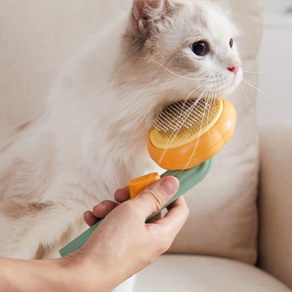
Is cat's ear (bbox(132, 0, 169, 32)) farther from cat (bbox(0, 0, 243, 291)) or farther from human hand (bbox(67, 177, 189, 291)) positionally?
human hand (bbox(67, 177, 189, 291))

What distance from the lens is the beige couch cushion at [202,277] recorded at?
98cm

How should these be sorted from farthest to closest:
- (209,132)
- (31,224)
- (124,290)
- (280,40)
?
(280,40)
(124,290)
(31,224)
(209,132)

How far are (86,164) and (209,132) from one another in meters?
0.28

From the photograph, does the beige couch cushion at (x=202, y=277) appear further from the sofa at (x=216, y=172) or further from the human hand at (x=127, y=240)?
the human hand at (x=127, y=240)

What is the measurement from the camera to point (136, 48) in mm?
725

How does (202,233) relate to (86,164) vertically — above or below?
below

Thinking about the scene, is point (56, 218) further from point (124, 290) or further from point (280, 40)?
point (280, 40)

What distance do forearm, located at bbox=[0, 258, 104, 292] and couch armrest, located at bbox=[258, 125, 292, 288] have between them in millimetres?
715

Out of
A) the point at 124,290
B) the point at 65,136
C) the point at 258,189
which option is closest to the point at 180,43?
the point at 65,136

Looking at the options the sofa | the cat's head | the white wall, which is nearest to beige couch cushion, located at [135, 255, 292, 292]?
the sofa

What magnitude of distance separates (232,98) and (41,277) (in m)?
0.89

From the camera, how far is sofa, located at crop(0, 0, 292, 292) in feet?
3.48

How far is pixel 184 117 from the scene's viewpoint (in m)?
0.71

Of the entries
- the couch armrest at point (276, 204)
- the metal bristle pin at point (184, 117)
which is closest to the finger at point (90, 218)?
the metal bristle pin at point (184, 117)
